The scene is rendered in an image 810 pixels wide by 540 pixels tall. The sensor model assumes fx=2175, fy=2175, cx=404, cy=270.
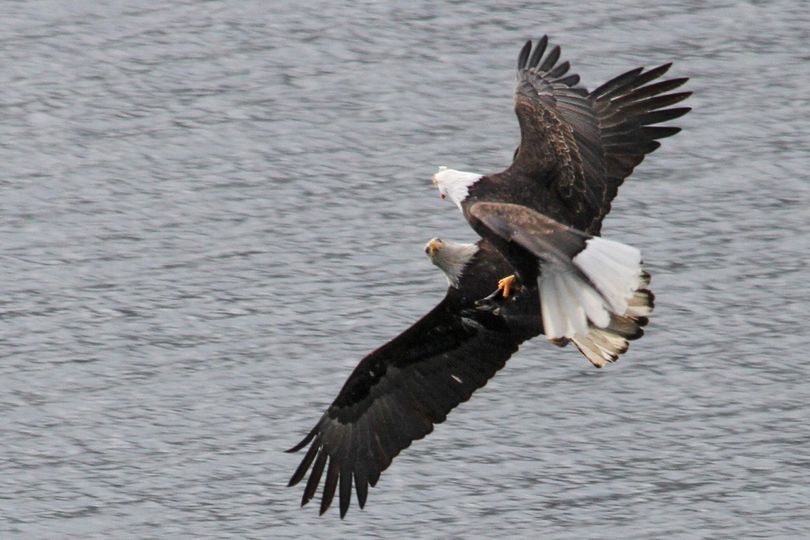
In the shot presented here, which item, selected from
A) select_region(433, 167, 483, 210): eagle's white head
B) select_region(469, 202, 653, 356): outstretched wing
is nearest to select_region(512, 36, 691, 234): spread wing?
select_region(433, 167, 483, 210): eagle's white head

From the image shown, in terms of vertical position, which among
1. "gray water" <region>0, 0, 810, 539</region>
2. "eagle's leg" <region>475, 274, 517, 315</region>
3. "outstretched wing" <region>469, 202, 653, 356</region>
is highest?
"outstretched wing" <region>469, 202, 653, 356</region>

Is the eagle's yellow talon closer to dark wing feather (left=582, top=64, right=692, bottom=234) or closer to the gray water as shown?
dark wing feather (left=582, top=64, right=692, bottom=234)

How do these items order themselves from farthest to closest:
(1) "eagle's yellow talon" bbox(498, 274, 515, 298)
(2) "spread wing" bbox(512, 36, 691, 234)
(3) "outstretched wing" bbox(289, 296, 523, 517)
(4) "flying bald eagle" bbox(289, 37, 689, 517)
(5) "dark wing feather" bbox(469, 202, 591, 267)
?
1. (3) "outstretched wing" bbox(289, 296, 523, 517)
2. (2) "spread wing" bbox(512, 36, 691, 234)
3. (4) "flying bald eagle" bbox(289, 37, 689, 517)
4. (1) "eagle's yellow talon" bbox(498, 274, 515, 298)
5. (5) "dark wing feather" bbox(469, 202, 591, 267)

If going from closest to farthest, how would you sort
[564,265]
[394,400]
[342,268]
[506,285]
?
[564,265] < [506,285] < [394,400] < [342,268]

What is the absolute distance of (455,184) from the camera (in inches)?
291

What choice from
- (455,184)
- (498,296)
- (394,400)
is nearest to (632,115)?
(455,184)

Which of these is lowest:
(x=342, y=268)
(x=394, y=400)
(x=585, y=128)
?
(x=342, y=268)

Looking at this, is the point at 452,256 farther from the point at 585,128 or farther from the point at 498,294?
the point at 585,128

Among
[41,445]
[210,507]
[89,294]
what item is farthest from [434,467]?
[89,294]

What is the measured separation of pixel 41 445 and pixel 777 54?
17.3ft

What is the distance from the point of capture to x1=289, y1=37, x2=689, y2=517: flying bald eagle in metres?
7.47

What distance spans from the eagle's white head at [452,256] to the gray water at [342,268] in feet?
4.20

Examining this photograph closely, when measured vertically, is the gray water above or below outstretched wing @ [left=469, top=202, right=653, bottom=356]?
below

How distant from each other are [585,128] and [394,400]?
120 cm
